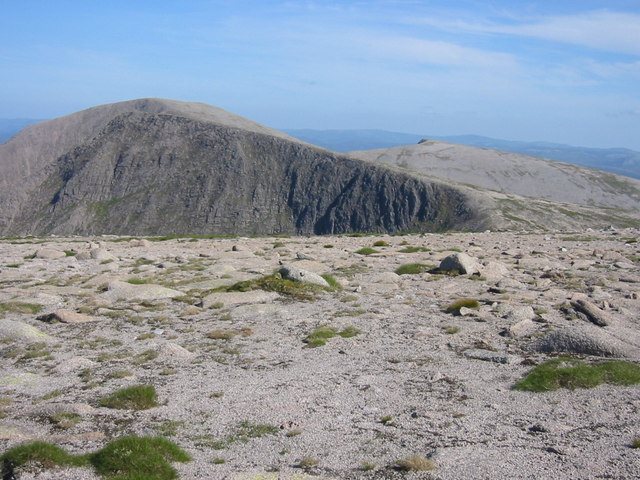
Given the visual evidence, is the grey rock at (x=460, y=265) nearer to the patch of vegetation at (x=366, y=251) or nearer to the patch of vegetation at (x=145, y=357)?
the patch of vegetation at (x=366, y=251)

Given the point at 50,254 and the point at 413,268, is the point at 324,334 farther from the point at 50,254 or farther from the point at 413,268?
the point at 50,254

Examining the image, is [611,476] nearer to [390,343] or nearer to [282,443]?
[282,443]

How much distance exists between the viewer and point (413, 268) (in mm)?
27516

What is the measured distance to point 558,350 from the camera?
15.2 meters

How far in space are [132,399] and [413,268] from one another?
56.2 ft

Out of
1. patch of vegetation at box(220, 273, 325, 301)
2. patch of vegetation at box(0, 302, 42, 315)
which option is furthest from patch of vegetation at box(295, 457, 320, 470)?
patch of vegetation at box(0, 302, 42, 315)

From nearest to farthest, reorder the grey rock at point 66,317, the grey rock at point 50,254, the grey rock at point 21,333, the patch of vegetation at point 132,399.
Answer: the patch of vegetation at point 132,399 → the grey rock at point 21,333 → the grey rock at point 66,317 → the grey rock at point 50,254

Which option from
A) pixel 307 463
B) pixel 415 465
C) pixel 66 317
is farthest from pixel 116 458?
pixel 66 317

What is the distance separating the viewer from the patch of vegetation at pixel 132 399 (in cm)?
1262

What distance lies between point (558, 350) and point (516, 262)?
14.9 m

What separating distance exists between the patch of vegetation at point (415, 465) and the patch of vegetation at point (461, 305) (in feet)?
34.5

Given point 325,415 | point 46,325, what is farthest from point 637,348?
point 46,325

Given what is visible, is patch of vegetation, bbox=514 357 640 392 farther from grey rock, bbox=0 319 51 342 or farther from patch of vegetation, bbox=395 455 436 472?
grey rock, bbox=0 319 51 342

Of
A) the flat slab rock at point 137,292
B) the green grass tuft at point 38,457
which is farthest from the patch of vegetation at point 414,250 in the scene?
the green grass tuft at point 38,457
